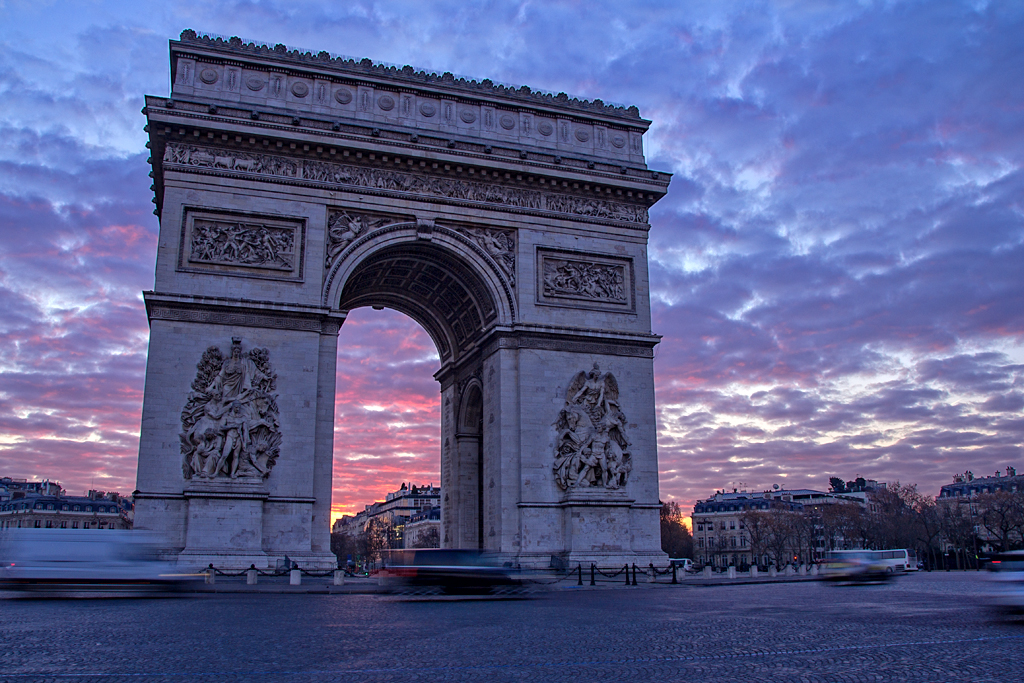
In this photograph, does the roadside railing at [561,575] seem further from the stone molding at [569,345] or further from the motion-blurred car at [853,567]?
the stone molding at [569,345]

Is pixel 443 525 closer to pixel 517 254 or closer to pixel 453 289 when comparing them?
pixel 453 289

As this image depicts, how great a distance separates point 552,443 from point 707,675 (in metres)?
20.7

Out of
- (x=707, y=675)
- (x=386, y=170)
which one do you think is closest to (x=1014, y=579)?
(x=707, y=675)

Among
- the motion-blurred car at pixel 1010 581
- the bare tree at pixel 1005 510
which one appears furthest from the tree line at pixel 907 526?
the motion-blurred car at pixel 1010 581

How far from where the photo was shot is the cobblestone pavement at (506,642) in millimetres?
7258

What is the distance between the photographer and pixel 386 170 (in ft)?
93.0

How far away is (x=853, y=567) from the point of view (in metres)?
28.9

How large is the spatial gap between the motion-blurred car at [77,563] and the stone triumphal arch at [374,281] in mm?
4251

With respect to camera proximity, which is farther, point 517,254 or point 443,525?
point 443,525

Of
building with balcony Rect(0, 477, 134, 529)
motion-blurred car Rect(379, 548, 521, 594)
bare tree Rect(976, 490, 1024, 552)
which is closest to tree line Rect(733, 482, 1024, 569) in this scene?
bare tree Rect(976, 490, 1024, 552)

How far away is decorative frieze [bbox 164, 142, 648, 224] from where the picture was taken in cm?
2650

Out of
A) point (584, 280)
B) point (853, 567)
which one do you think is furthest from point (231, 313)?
point (853, 567)

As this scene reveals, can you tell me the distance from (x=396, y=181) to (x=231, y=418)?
9.41m

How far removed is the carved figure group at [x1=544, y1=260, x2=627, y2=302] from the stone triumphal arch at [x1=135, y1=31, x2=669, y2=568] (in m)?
0.07
